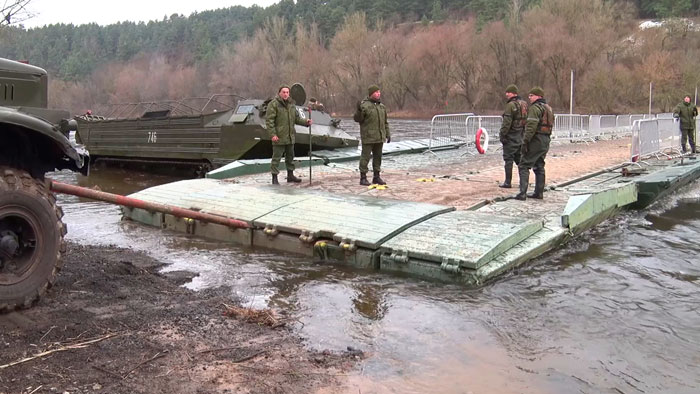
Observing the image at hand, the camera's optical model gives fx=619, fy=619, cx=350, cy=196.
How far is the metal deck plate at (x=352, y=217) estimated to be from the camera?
634 cm

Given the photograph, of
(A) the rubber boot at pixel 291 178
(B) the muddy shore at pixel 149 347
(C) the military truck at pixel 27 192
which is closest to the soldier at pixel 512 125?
(A) the rubber boot at pixel 291 178

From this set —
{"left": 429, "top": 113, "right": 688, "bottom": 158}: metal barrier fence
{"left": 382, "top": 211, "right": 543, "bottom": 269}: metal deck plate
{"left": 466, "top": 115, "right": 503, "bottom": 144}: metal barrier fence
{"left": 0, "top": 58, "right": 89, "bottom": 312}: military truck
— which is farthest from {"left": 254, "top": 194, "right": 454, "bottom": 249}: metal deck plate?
{"left": 466, "top": 115, "right": 503, "bottom": 144}: metal barrier fence

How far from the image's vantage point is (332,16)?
96750mm

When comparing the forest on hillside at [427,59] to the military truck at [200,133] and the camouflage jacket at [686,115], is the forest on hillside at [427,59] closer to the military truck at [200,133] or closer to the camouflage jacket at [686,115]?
the military truck at [200,133]

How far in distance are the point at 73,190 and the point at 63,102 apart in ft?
211

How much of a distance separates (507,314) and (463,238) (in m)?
1.34

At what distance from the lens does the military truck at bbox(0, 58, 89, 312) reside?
13.4ft

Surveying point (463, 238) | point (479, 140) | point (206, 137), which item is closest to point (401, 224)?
point (463, 238)

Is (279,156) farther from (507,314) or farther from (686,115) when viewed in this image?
(686,115)

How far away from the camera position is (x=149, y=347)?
150 inches

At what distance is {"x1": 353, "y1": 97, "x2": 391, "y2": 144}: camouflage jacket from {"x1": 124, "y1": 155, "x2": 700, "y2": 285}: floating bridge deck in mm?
1572

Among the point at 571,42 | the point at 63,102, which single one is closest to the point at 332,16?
the point at 63,102

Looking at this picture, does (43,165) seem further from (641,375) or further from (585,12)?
(585,12)

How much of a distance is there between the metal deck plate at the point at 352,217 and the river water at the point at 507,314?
37 centimetres
